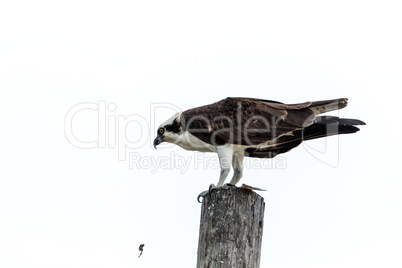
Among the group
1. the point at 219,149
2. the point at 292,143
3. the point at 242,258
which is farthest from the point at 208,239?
the point at 292,143

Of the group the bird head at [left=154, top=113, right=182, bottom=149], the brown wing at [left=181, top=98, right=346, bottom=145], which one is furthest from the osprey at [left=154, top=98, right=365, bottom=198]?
the bird head at [left=154, top=113, right=182, bottom=149]

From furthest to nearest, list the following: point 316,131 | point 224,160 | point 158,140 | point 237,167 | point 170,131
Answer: point 158,140 → point 170,131 → point 237,167 → point 316,131 → point 224,160

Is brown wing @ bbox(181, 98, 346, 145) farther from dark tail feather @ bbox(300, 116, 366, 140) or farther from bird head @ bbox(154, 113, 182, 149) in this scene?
bird head @ bbox(154, 113, 182, 149)

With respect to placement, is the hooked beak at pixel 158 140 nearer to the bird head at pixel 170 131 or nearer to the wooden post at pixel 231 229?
the bird head at pixel 170 131

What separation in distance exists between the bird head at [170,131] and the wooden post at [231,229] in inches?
116

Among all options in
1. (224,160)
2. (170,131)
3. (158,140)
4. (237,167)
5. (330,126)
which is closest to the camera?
(224,160)

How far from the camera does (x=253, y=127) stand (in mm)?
8414

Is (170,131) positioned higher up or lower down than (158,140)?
higher up

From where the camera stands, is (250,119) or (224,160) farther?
(250,119)

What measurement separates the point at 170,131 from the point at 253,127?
150 centimetres

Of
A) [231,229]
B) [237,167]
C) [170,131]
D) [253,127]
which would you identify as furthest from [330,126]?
[231,229]

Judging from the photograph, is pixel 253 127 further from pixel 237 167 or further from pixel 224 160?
pixel 237 167

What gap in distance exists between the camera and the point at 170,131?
923cm

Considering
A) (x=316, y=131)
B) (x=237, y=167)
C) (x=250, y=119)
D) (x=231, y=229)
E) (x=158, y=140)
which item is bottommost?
(x=231, y=229)
